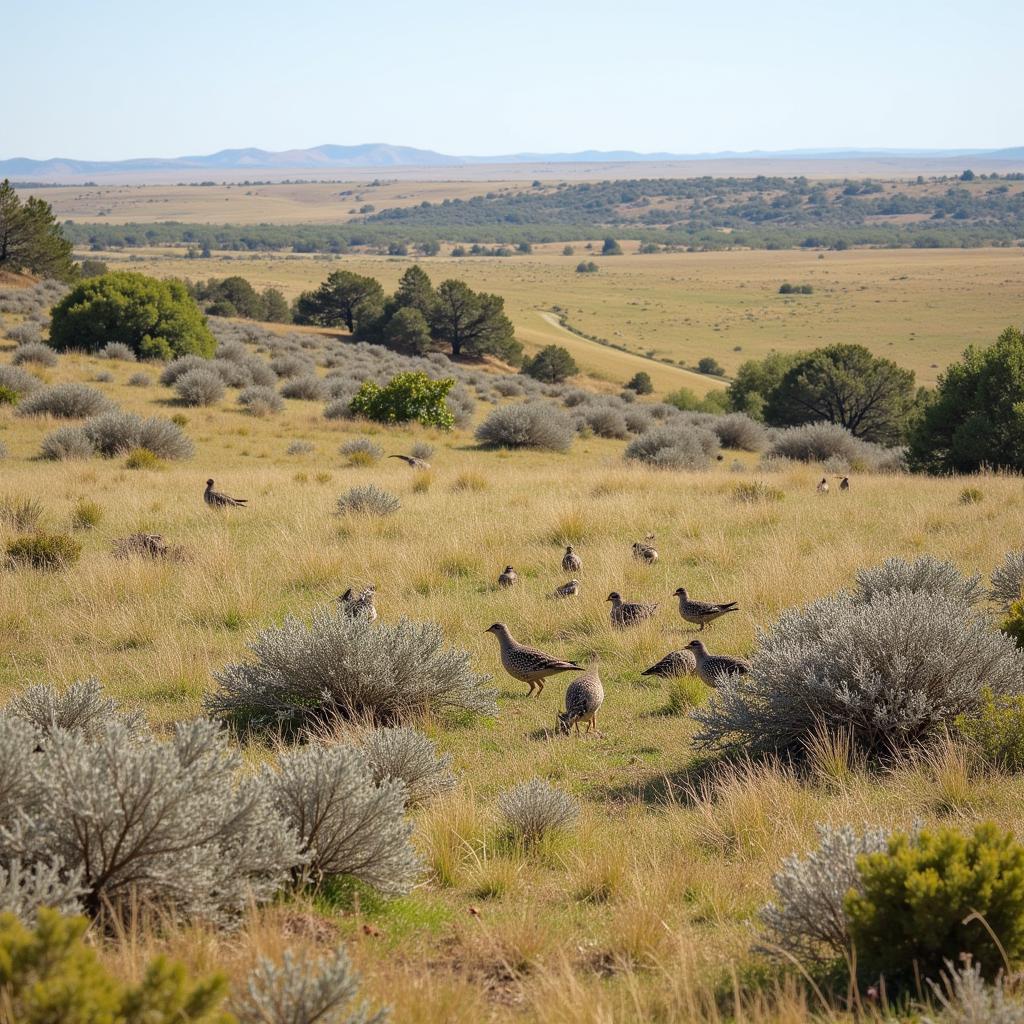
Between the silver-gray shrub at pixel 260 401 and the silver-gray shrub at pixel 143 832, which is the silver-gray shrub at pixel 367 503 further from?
the silver-gray shrub at pixel 260 401

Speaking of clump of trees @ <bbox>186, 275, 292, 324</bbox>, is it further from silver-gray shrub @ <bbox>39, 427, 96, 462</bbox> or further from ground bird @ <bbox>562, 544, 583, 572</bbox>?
ground bird @ <bbox>562, 544, 583, 572</bbox>

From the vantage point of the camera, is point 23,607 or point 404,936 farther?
point 23,607

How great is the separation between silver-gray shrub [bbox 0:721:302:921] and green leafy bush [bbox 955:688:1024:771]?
13.4 ft

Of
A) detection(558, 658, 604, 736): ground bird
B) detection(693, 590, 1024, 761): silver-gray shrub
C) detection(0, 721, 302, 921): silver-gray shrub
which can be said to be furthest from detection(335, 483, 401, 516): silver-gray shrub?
detection(0, 721, 302, 921): silver-gray shrub

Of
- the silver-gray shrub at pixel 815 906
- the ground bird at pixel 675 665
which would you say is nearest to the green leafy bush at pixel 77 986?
the silver-gray shrub at pixel 815 906

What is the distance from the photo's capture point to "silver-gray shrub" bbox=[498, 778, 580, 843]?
506cm

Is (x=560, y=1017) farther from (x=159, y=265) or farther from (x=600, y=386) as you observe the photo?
(x=159, y=265)

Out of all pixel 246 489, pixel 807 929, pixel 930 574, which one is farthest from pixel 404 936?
pixel 246 489

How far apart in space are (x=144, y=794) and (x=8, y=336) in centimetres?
3129

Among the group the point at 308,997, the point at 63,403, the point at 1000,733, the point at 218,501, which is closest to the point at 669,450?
the point at 218,501

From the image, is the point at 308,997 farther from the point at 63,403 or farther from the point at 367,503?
the point at 63,403

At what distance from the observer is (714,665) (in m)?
7.54

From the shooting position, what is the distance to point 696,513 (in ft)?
45.4

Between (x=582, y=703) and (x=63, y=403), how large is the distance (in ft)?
61.2
